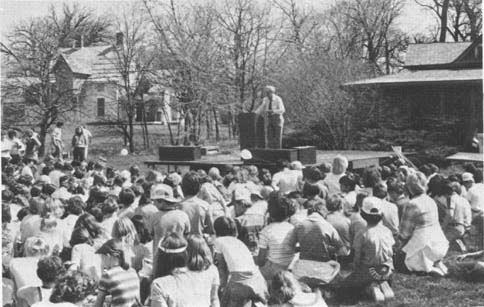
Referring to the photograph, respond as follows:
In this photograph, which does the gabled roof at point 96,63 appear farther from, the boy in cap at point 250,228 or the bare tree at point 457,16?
the boy in cap at point 250,228

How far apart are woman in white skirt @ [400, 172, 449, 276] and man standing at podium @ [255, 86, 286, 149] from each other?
903 centimetres

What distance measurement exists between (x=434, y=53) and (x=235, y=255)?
26.1 meters

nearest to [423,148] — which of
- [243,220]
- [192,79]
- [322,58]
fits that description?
[322,58]

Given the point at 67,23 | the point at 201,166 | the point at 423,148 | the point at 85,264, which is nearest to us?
the point at 85,264

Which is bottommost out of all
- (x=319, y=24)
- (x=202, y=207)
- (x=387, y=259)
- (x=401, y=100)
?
(x=387, y=259)

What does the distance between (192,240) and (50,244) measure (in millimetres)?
1993

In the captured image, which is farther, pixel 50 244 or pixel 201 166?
pixel 201 166

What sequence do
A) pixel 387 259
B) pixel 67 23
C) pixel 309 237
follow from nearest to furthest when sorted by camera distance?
pixel 309 237 < pixel 387 259 < pixel 67 23

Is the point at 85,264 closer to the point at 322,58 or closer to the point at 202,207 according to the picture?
the point at 202,207

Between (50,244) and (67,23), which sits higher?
(67,23)

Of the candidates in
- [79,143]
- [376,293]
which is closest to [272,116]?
[79,143]

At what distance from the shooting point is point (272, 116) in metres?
16.5

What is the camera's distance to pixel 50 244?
19.4 feet

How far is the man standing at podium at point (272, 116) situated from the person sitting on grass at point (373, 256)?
387 inches
